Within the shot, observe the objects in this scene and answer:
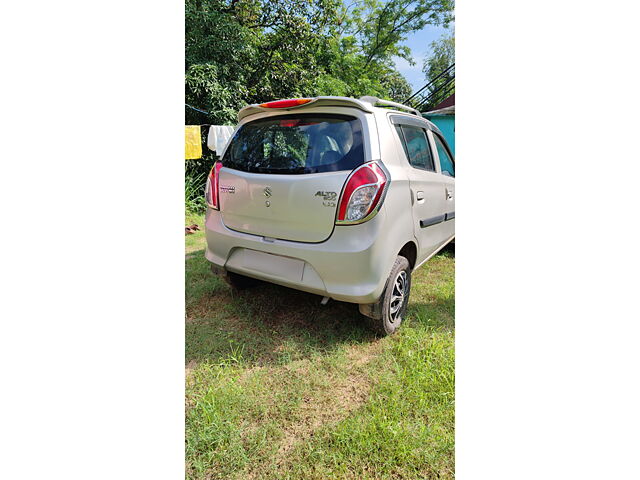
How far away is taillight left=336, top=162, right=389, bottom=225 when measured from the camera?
169cm

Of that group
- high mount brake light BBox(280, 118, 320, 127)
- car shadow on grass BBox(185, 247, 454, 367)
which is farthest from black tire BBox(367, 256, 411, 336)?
high mount brake light BBox(280, 118, 320, 127)

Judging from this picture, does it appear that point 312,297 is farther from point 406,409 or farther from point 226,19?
point 226,19

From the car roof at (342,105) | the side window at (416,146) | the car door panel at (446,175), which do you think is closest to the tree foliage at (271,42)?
the car roof at (342,105)

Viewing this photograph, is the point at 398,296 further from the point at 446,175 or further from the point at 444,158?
the point at 444,158

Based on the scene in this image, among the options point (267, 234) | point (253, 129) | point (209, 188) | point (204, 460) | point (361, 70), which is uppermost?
point (361, 70)

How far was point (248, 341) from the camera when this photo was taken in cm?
201

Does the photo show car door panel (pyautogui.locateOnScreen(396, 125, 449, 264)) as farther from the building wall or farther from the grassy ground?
the building wall

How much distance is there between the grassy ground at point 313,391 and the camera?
1.25 m

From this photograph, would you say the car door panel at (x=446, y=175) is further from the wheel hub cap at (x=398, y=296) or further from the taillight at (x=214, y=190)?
the taillight at (x=214, y=190)

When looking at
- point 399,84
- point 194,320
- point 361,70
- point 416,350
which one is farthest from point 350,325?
point 361,70

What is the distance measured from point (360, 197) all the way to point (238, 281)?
1315 millimetres

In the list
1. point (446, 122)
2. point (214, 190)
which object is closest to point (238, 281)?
point (214, 190)

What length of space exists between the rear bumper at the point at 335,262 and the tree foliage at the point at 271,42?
3.46 ft

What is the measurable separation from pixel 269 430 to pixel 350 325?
3.08ft
